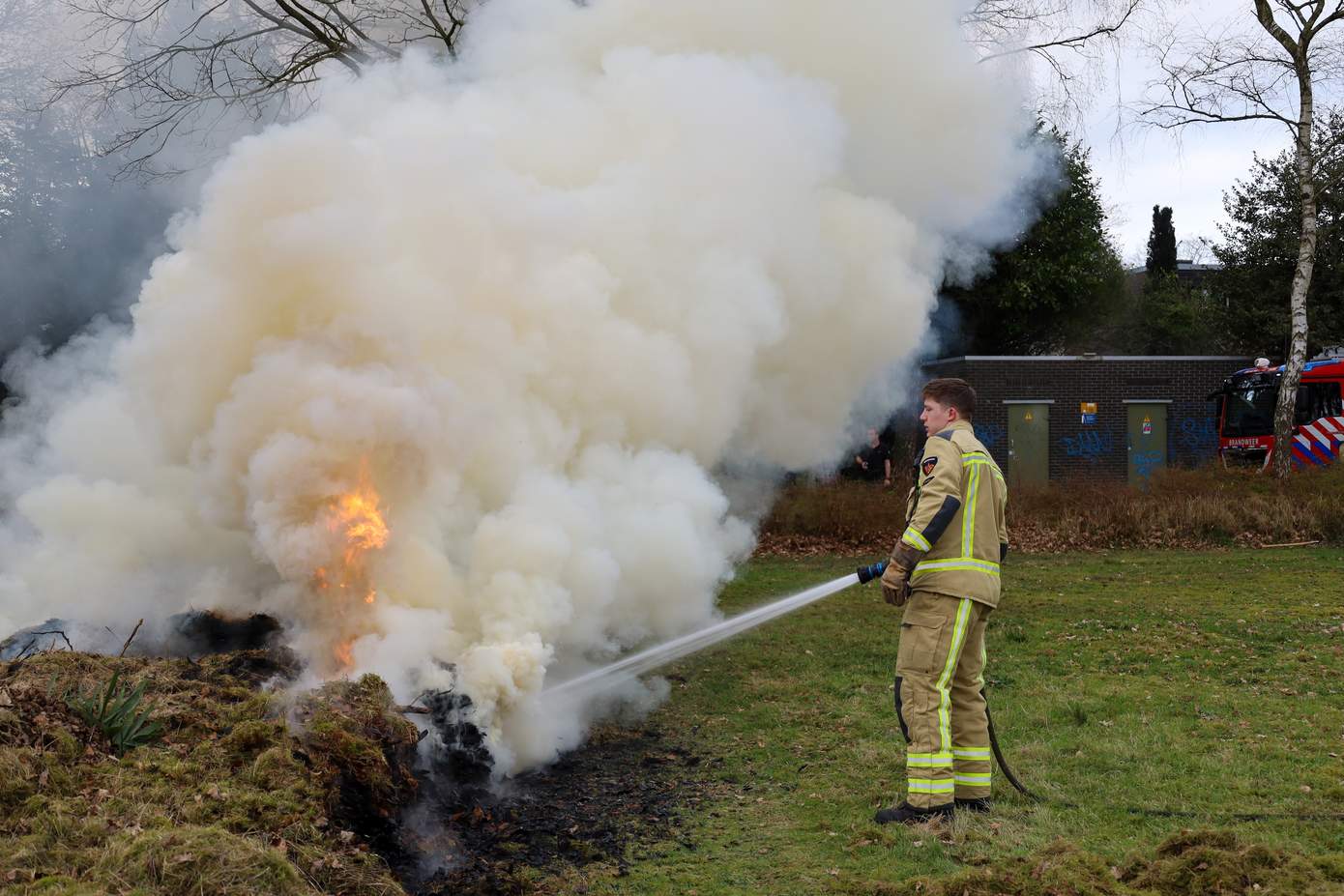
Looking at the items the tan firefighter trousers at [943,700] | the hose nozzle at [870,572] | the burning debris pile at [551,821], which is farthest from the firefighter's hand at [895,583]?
the burning debris pile at [551,821]

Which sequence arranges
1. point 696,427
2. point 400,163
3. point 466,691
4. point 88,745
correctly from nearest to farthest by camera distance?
1. point 88,745
2. point 466,691
3. point 400,163
4. point 696,427

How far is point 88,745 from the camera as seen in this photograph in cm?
484

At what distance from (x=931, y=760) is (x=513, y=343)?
147 inches

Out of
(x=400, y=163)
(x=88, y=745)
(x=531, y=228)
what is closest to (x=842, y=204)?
(x=531, y=228)

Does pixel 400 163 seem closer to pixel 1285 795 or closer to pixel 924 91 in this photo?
pixel 924 91

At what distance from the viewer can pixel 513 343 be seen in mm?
7312

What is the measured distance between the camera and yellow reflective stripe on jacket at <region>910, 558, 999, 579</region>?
5641mm

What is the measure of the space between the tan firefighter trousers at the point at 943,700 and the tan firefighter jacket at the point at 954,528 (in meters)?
0.10

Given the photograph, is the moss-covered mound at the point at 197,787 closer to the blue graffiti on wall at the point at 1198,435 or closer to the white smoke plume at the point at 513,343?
the white smoke plume at the point at 513,343

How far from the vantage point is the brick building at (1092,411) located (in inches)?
978

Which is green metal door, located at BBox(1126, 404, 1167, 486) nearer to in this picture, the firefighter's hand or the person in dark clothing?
the person in dark clothing

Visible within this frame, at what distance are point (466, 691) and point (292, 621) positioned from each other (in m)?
1.56

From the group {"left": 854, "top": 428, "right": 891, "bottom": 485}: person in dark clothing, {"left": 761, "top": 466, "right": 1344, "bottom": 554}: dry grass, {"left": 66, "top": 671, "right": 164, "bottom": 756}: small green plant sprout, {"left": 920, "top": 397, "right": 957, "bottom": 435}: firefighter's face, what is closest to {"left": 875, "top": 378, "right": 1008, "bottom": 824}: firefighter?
{"left": 920, "top": 397, "right": 957, "bottom": 435}: firefighter's face

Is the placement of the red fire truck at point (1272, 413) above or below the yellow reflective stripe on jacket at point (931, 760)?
above
